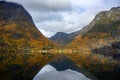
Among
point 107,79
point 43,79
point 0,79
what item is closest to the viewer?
point 0,79

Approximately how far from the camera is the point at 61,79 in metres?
45.8

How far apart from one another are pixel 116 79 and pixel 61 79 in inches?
388

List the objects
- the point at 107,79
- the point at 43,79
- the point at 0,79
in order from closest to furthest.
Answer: the point at 0,79 < the point at 107,79 < the point at 43,79

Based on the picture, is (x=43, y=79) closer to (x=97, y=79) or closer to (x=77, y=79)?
(x=77, y=79)

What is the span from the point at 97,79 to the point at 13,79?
48.3 ft

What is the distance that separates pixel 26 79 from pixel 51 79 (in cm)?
523

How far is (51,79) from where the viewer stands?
46781 mm

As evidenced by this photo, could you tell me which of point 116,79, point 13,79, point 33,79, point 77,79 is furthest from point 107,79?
point 13,79

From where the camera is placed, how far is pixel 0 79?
4197 centimetres

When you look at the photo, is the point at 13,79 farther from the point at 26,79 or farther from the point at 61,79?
the point at 61,79

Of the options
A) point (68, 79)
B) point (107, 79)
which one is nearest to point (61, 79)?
point (68, 79)

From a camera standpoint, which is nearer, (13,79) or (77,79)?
(13,79)

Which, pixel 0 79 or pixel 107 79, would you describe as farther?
pixel 107 79

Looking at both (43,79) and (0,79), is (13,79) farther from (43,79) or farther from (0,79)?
(43,79)
